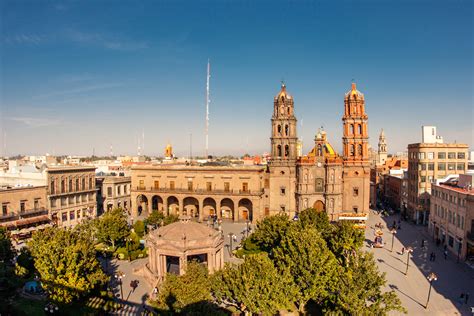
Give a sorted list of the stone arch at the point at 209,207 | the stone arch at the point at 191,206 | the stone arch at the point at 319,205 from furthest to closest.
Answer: the stone arch at the point at 191,206
the stone arch at the point at 209,207
the stone arch at the point at 319,205

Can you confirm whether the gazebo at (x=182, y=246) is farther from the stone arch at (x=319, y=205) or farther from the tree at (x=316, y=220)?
the stone arch at (x=319, y=205)

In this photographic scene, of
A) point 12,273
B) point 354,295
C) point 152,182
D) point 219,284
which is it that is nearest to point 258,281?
point 219,284

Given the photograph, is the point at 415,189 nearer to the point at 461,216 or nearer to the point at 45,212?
the point at 461,216

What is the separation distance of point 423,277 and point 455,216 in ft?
35.3

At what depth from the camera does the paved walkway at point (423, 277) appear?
26.1m

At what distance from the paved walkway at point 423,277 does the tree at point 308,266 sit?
298 inches

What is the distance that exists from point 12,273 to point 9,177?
3517cm

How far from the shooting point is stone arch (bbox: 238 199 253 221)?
5800 centimetres

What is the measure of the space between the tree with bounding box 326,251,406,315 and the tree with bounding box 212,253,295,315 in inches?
126

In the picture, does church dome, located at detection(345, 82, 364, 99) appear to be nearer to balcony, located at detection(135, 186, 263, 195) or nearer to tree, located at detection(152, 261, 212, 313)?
balcony, located at detection(135, 186, 263, 195)

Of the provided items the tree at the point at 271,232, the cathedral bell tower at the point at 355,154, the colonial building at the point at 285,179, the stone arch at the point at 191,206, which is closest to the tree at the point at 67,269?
the tree at the point at 271,232

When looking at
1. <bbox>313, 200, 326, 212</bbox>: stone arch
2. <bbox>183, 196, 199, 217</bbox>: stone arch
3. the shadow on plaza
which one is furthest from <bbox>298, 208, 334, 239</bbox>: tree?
<bbox>183, 196, 199, 217</bbox>: stone arch

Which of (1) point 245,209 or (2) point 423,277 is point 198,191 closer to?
(1) point 245,209

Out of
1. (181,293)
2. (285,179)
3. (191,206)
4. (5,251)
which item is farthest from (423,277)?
(191,206)
